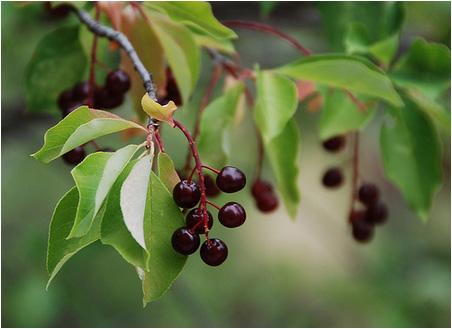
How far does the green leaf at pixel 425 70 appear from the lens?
148 centimetres

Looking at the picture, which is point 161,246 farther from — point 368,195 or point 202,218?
point 368,195

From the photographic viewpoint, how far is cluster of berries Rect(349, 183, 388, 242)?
1.78 metres

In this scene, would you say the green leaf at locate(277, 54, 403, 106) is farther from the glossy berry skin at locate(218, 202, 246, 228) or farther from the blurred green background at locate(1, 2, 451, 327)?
the blurred green background at locate(1, 2, 451, 327)

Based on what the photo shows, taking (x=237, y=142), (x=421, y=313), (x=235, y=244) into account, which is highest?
(x=237, y=142)

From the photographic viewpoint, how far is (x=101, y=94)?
1.38 m

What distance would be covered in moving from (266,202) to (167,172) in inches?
26.9

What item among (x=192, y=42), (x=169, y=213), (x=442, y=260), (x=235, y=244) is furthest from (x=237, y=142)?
(x=169, y=213)

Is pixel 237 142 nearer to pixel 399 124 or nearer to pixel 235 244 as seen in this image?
pixel 235 244

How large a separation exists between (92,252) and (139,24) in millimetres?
1635

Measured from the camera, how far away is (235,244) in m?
3.53

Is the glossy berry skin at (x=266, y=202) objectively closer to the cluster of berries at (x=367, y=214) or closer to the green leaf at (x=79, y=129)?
the cluster of berries at (x=367, y=214)

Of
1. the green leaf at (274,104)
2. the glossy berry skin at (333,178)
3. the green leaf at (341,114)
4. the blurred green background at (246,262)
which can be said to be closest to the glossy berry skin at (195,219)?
the green leaf at (274,104)

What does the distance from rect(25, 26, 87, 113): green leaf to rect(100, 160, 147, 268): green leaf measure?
642 mm

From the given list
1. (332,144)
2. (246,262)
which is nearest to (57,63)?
(332,144)
